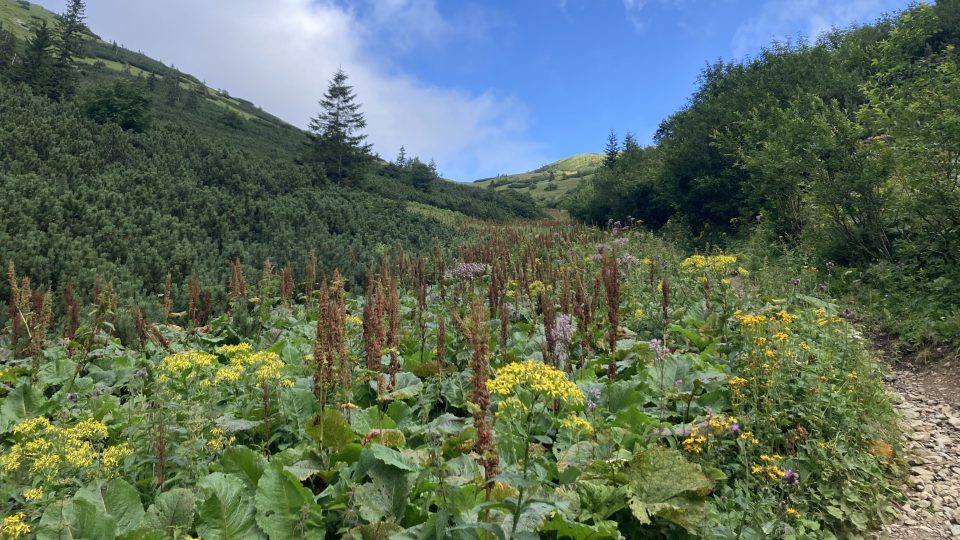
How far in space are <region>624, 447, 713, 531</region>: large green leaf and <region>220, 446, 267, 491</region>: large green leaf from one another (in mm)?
2515

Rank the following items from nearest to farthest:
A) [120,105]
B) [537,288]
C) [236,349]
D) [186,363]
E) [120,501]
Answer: [120,501] → [186,363] → [236,349] → [537,288] → [120,105]

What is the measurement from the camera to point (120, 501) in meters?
2.97

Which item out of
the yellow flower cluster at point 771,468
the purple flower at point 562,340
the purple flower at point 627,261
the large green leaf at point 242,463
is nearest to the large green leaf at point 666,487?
the yellow flower cluster at point 771,468

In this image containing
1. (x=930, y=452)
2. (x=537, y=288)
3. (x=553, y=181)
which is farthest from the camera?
(x=553, y=181)

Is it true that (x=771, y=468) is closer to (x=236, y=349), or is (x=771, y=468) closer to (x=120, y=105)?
(x=236, y=349)

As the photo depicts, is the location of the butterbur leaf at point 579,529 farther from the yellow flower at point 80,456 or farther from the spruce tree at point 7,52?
the spruce tree at point 7,52

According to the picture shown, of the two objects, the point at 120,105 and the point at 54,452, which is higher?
the point at 120,105

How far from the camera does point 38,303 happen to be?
244 inches

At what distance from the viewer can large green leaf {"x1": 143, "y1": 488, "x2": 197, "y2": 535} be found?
9.32ft

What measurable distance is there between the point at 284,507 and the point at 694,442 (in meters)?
3.19

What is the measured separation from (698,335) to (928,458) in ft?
8.73

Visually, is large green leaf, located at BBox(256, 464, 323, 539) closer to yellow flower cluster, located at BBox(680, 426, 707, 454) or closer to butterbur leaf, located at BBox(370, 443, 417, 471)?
butterbur leaf, located at BBox(370, 443, 417, 471)

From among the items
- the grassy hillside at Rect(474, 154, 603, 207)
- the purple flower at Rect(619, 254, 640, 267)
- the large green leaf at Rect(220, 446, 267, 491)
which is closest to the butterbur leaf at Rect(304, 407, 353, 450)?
the large green leaf at Rect(220, 446, 267, 491)

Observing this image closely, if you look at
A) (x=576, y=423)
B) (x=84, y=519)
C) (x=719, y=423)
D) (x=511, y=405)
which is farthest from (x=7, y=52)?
(x=719, y=423)
